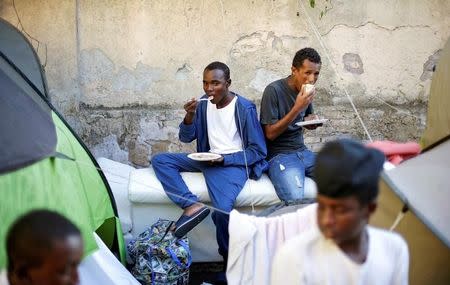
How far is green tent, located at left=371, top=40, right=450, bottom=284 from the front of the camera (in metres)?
2.04

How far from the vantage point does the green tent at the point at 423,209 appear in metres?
2.04

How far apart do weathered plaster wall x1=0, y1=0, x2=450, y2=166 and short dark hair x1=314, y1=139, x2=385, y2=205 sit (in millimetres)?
3267

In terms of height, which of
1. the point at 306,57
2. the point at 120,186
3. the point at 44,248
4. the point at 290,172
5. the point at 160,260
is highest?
the point at 306,57

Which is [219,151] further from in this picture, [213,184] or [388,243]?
[388,243]

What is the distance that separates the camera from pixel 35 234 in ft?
4.41

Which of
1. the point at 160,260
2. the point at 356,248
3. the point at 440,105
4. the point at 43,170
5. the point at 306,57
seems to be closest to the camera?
the point at 356,248

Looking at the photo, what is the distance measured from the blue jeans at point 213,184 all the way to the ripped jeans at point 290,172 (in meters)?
0.20

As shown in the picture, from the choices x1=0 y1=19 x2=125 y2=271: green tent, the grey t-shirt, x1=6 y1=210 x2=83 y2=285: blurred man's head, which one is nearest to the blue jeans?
the grey t-shirt

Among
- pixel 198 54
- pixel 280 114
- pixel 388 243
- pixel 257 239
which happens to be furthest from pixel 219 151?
pixel 388 243

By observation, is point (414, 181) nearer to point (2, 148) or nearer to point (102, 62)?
point (2, 148)

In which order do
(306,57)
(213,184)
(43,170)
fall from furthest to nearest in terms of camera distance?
(306,57) < (213,184) < (43,170)

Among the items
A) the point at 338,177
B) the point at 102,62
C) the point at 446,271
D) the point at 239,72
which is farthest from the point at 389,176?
the point at 102,62

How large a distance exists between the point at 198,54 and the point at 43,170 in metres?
2.40

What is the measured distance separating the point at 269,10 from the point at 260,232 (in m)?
2.87
